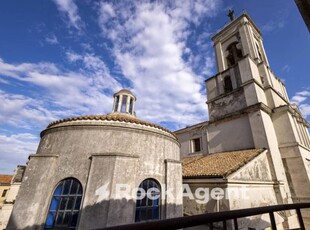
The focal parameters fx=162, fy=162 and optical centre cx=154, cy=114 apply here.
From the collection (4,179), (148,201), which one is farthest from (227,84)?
(4,179)

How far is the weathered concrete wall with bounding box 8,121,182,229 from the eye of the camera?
572 centimetres

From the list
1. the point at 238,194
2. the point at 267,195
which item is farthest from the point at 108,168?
the point at 267,195

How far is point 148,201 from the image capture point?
6766mm

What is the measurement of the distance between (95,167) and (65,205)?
1697 mm

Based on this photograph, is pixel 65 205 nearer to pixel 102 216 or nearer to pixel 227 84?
pixel 102 216

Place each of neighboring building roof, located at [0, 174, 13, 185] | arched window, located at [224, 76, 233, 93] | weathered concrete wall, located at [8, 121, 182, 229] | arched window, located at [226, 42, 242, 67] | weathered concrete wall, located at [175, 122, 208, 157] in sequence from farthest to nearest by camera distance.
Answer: neighboring building roof, located at [0, 174, 13, 185] → arched window, located at [226, 42, 242, 67] → arched window, located at [224, 76, 233, 93] → weathered concrete wall, located at [175, 122, 208, 157] → weathered concrete wall, located at [8, 121, 182, 229]

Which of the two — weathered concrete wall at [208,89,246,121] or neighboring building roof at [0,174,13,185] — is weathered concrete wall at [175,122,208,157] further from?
neighboring building roof at [0,174,13,185]

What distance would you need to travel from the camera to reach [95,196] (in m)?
5.85

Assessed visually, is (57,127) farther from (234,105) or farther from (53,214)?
(234,105)

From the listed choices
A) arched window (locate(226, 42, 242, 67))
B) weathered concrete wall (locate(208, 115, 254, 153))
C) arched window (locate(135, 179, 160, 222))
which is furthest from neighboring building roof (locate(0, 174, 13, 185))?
arched window (locate(226, 42, 242, 67))

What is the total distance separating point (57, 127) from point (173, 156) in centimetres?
572

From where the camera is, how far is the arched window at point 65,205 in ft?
19.0

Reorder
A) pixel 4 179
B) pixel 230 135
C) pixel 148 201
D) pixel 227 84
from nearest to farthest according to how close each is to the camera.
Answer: pixel 148 201 → pixel 230 135 → pixel 227 84 → pixel 4 179

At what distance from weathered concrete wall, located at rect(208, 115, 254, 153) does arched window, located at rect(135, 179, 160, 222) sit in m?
9.63
